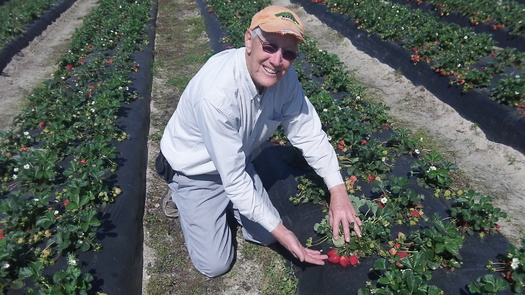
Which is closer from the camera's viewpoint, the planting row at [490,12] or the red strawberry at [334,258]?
the red strawberry at [334,258]

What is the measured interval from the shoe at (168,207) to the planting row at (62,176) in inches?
13.6

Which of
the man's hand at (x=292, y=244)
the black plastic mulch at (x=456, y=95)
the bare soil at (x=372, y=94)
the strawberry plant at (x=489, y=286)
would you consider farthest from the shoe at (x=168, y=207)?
the black plastic mulch at (x=456, y=95)

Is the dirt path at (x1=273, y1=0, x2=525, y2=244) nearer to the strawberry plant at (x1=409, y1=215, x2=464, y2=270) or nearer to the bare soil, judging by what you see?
the bare soil

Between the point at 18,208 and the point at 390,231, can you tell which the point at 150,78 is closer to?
the point at 18,208

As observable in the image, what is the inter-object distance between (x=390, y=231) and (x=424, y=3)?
28.0 ft

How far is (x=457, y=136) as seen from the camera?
18.0 feet

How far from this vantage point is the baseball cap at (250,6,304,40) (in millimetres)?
2213

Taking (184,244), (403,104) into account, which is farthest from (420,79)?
(184,244)

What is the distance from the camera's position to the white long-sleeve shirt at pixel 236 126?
2.51m

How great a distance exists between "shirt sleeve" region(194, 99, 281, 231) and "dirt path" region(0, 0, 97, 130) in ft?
15.3

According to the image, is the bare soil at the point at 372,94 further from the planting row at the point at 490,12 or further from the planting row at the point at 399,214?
the planting row at the point at 490,12

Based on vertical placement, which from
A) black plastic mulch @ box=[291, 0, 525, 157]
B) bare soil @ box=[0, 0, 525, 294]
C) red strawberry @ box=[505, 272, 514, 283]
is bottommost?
bare soil @ box=[0, 0, 525, 294]

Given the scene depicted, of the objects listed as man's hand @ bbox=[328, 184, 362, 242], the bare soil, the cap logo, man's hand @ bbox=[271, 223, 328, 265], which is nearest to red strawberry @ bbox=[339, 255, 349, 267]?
man's hand @ bbox=[328, 184, 362, 242]

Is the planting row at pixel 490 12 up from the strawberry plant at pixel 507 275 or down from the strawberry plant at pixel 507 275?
down
